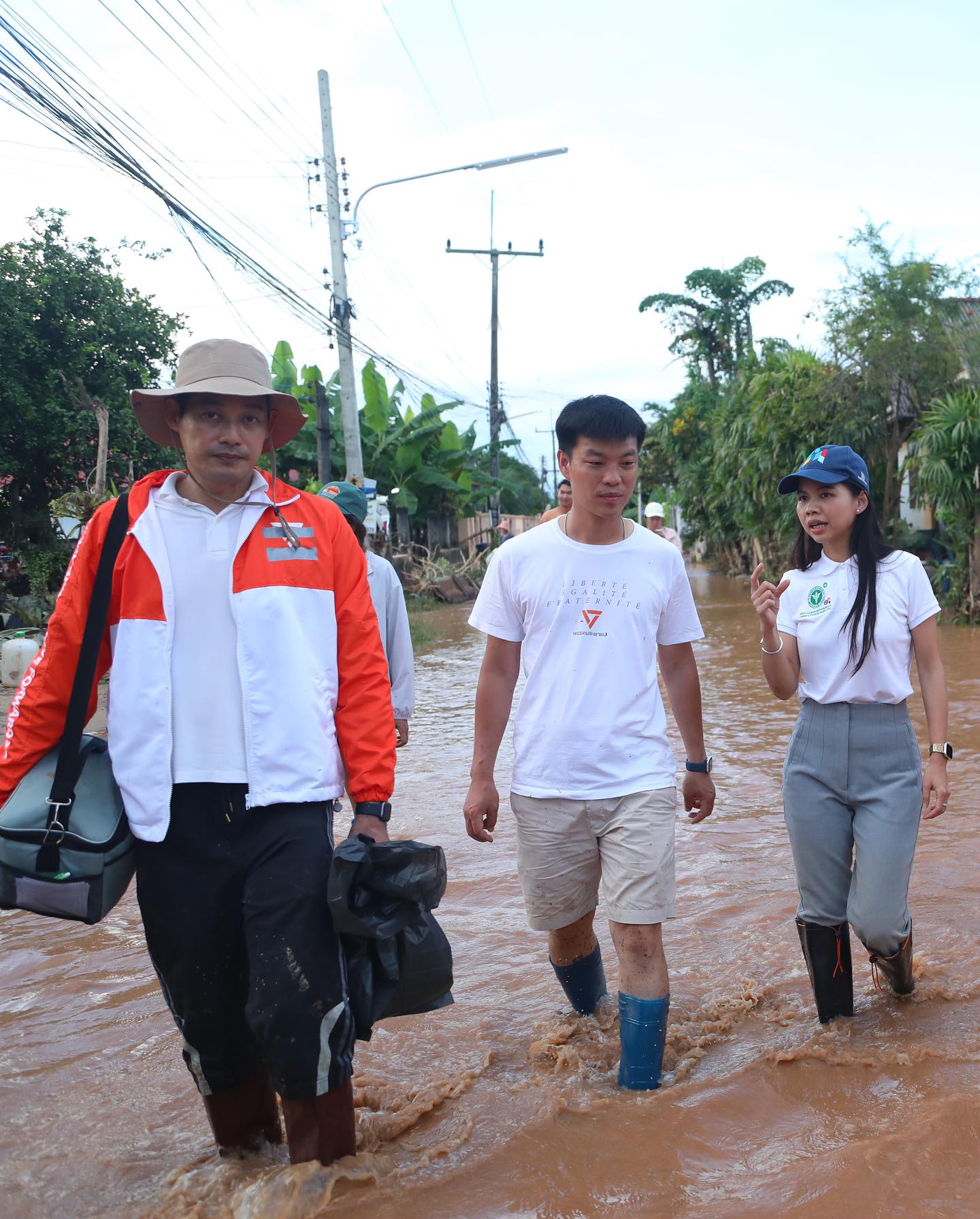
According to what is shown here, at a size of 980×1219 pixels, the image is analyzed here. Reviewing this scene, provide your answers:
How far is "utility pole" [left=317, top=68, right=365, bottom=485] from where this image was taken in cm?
1753

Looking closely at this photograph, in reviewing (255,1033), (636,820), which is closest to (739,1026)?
(636,820)

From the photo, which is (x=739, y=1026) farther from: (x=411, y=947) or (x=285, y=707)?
(x=285, y=707)

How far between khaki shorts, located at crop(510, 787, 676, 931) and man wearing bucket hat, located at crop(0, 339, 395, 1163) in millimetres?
778

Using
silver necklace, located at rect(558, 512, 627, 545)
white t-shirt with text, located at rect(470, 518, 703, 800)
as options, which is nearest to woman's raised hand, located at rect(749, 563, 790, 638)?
white t-shirt with text, located at rect(470, 518, 703, 800)

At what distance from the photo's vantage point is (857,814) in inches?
139

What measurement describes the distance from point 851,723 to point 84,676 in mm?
2258

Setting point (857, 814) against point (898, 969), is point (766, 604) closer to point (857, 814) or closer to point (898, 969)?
point (857, 814)

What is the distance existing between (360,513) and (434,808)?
8.05ft

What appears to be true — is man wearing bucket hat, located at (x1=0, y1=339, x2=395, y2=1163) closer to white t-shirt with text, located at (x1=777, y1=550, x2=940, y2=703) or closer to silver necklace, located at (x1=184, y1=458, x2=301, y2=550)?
silver necklace, located at (x1=184, y1=458, x2=301, y2=550)

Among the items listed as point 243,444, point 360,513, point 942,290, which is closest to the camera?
point 243,444

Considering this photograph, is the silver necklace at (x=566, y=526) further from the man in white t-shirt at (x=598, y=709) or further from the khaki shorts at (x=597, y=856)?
the khaki shorts at (x=597, y=856)

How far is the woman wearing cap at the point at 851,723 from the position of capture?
3455mm

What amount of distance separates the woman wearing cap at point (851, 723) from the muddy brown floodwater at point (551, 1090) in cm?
41

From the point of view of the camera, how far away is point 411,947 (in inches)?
107
